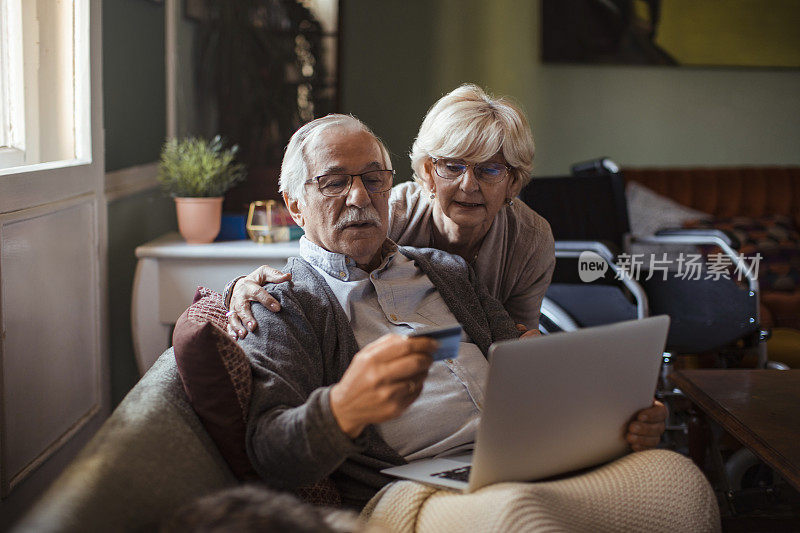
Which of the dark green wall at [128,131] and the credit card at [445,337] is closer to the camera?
the credit card at [445,337]

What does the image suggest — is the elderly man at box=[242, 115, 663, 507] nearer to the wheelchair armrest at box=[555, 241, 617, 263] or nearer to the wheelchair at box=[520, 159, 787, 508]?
the wheelchair at box=[520, 159, 787, 508]

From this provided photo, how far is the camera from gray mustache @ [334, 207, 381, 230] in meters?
1.52

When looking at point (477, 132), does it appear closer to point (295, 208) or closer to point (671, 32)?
point (295, 208)

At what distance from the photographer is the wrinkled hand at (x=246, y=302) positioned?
4.54 feet

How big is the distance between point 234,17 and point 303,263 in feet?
6.31

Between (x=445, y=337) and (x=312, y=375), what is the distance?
1.38 ft

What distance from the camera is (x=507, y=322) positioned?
1694 millimetres

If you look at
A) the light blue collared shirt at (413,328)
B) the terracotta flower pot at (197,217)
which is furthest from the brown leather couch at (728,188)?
the light blue collared shirt at (413,328)

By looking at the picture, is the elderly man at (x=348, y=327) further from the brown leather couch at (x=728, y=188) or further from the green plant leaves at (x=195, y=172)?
the brown leather couch at (x=728, y=188)

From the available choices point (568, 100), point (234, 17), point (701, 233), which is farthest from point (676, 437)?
point (234, 17)

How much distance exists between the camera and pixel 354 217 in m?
1.52

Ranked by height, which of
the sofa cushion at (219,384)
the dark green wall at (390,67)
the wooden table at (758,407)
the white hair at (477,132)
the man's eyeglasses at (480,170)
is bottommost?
the wooden table at (758,407)

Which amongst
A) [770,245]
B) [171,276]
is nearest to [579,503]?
[171,276]

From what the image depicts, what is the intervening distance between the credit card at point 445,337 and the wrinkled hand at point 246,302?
43 centimetres
